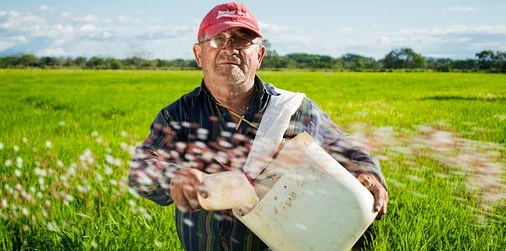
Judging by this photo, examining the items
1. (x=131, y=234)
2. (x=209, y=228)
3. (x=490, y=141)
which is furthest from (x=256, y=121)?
(x=490, y=141)

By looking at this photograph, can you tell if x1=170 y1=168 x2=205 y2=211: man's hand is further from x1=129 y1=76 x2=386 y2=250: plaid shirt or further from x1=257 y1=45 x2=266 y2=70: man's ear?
x1=257 y1=45 x2=266 y2=70: man's ear

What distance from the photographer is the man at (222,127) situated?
1.93 metres

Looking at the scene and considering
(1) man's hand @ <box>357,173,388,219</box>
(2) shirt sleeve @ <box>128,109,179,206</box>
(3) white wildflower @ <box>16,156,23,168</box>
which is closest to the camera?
(1) man's hand @ <box>357,173,388,219</box>

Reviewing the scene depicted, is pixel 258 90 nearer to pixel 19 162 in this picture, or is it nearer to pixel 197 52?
pixel 197 52

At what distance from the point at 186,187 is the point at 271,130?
367 mm

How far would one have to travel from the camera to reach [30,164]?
421 centimetres

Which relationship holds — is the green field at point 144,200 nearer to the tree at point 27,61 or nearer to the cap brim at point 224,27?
the cap brim at point 224,27

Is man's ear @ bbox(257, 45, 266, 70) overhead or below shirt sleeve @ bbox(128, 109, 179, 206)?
overhead

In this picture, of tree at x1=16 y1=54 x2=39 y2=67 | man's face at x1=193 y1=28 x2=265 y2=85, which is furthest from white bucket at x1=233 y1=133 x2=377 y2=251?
tree at x1=16 y1=54 x2=39 y2=67

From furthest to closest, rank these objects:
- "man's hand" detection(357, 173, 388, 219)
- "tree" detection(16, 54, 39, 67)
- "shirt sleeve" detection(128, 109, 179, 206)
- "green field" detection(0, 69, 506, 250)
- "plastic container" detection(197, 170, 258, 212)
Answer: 1. "tree" detection(16, 54, 39, 67)
2. "green field" detection(0, 69, 506, 250)
3. "shirt sleeve" detection(128, 109, 179, 206)
4. "man's hand" detection(357, 173, 388, 219)
5. "plastic container" detection(197, 170, 258, 212)

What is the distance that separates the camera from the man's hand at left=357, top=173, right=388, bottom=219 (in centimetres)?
164

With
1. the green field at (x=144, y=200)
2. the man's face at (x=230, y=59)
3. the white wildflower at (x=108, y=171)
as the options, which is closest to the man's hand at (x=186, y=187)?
the man's face at (x=230, y=59)

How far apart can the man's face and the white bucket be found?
45 centimetres

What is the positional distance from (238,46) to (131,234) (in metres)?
1.01
